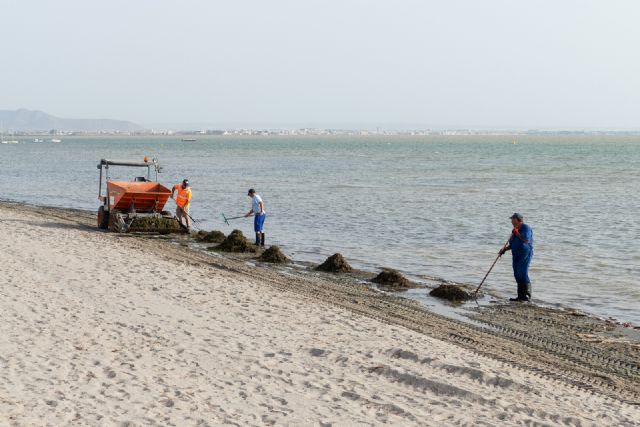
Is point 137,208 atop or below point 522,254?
below

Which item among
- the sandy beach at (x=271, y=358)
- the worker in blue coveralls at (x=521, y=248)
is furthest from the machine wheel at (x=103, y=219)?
the worker in blue coveralls at (x=521, y=248)

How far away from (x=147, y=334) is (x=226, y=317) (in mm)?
1410

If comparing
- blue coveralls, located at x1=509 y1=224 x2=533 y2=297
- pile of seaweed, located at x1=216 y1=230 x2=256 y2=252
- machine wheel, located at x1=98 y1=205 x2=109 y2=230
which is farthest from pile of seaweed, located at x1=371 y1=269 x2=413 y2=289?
machine wheel, located at x1=98 y1=205 x2=109 y2=230

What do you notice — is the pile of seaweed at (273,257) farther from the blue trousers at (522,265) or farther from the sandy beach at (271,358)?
the blue trousers at (522,265)

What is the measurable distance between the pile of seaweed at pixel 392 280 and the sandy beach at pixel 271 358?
148 cm

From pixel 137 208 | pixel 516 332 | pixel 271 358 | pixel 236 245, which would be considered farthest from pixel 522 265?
pixel 137 208

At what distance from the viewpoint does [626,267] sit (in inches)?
698

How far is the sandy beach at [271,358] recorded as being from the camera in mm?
7066

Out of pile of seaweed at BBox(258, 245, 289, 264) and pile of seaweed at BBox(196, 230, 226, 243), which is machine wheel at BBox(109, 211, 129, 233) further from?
pile of seaweed at BBox(258, 245, 289, 264)

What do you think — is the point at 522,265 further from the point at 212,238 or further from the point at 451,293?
the point at 212,238

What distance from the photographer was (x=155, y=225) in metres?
20.5

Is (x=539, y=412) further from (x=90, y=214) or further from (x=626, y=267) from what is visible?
(x=90, y=214)

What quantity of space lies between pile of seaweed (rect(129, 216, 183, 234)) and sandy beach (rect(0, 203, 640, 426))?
6.18 metres

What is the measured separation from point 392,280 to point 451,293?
4.89ft
